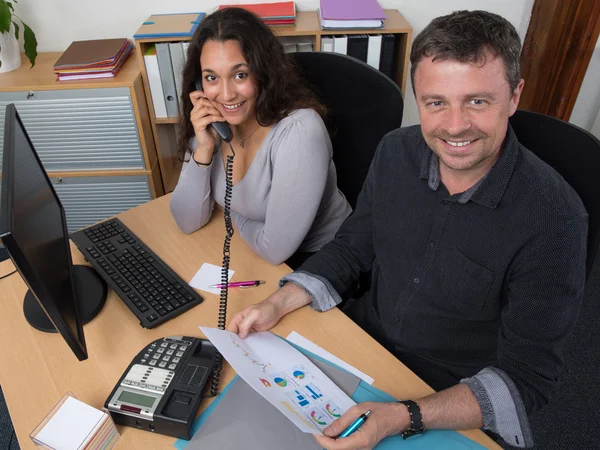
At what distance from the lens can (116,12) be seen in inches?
91.7

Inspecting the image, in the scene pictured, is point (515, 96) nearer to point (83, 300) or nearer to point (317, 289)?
point (317, 289)

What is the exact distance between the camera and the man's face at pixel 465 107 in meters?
0.91

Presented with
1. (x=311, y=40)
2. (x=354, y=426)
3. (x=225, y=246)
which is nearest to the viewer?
(x=354, y=426)

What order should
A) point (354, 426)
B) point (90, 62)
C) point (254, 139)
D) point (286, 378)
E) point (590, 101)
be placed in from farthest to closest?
point (590, 101), point (90, 62), point (254, 139), point (286, 378), point (354, 426)

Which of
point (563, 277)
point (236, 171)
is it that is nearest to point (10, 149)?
point (236, 171)

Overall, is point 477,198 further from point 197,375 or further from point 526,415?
point 197,375

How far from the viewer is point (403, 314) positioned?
1182mm

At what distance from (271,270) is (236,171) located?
0.37m

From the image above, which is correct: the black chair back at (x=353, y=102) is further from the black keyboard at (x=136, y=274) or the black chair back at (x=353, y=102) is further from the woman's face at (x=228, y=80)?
the black keyboard at (x=136, y=274)

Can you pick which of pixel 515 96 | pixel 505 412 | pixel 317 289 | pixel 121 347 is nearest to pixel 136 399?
pixel 121 347

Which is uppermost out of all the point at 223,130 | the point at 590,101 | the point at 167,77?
the point at 223,130

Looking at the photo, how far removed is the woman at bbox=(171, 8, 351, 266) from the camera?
134 cm

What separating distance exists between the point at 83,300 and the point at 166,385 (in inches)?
15.1

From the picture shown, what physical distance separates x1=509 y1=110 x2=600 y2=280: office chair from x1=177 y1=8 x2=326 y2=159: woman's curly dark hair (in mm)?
597
